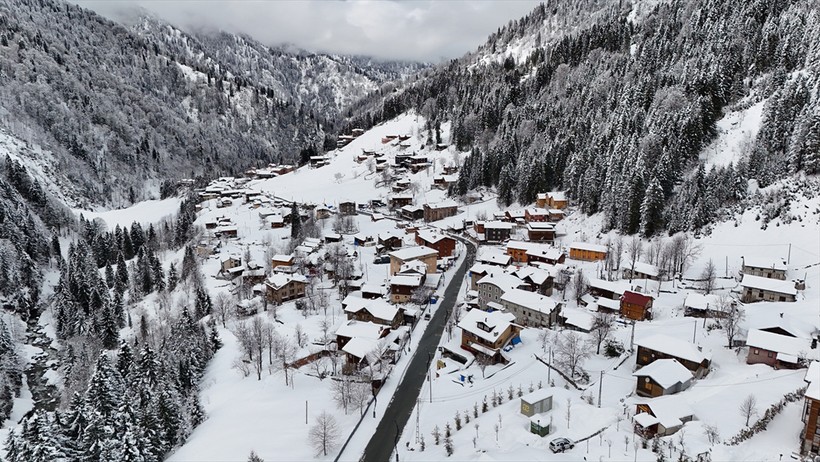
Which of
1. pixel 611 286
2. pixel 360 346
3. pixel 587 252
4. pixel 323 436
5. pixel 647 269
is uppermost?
pixel 587 252

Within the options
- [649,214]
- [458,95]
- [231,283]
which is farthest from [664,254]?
[458,95]

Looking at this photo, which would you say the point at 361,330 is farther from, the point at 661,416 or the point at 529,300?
the point at 661,416

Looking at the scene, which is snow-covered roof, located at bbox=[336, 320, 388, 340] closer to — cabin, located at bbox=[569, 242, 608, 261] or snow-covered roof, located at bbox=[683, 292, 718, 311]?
snow-covered roof, located at bbox=[683, 292, 718, 311]

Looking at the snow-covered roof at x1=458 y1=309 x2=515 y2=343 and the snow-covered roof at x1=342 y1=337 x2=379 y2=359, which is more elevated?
the snow-covered roof at x1=458 y1=309 x2=515 y2=343

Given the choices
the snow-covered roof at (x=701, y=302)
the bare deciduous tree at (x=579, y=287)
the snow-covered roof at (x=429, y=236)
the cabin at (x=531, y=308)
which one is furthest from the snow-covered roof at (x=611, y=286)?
the snow-covered roof at (x=429, y=236)

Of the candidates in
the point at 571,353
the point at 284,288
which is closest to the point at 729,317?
the point at 571,353

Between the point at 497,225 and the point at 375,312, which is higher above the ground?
the point at 497,225

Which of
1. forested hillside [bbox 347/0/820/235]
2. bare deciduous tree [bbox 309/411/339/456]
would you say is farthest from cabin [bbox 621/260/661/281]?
bare deciduous tree [bbox 309/411/339/456]
